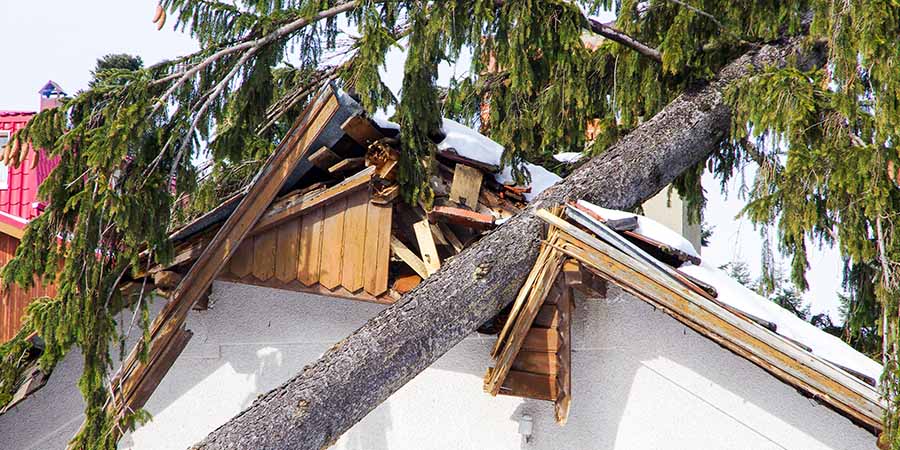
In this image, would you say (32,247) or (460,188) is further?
(460,188)

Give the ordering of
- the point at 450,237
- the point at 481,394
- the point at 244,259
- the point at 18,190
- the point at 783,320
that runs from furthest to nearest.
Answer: the point at 18,190, the point at 450,237, the point at 244,259, the point at 481,394, the point at 783,320

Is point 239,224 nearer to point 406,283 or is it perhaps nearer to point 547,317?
point 406,283

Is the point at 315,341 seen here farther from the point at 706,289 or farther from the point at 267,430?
the point at 706,289

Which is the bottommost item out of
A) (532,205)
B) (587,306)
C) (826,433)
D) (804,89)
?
(826,433)

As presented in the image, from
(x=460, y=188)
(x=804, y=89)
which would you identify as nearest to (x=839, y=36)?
(x=804, y=89)

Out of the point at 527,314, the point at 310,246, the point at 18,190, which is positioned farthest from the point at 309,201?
the point at 18,190

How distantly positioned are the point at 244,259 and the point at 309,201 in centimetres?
66

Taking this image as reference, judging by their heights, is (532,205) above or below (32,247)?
above

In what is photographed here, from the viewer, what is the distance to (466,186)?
7.71 meters

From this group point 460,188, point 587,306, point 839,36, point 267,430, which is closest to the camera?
point 267,430

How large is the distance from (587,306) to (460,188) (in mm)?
1335

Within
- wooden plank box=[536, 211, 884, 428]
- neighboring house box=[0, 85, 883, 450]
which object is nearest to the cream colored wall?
neighboring house box=[0, 85, 883, 450]

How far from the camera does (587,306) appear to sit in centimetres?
720

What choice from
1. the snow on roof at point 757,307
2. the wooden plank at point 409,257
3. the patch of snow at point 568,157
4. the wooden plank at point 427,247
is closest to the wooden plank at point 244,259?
the wooden plank at point 409,257
